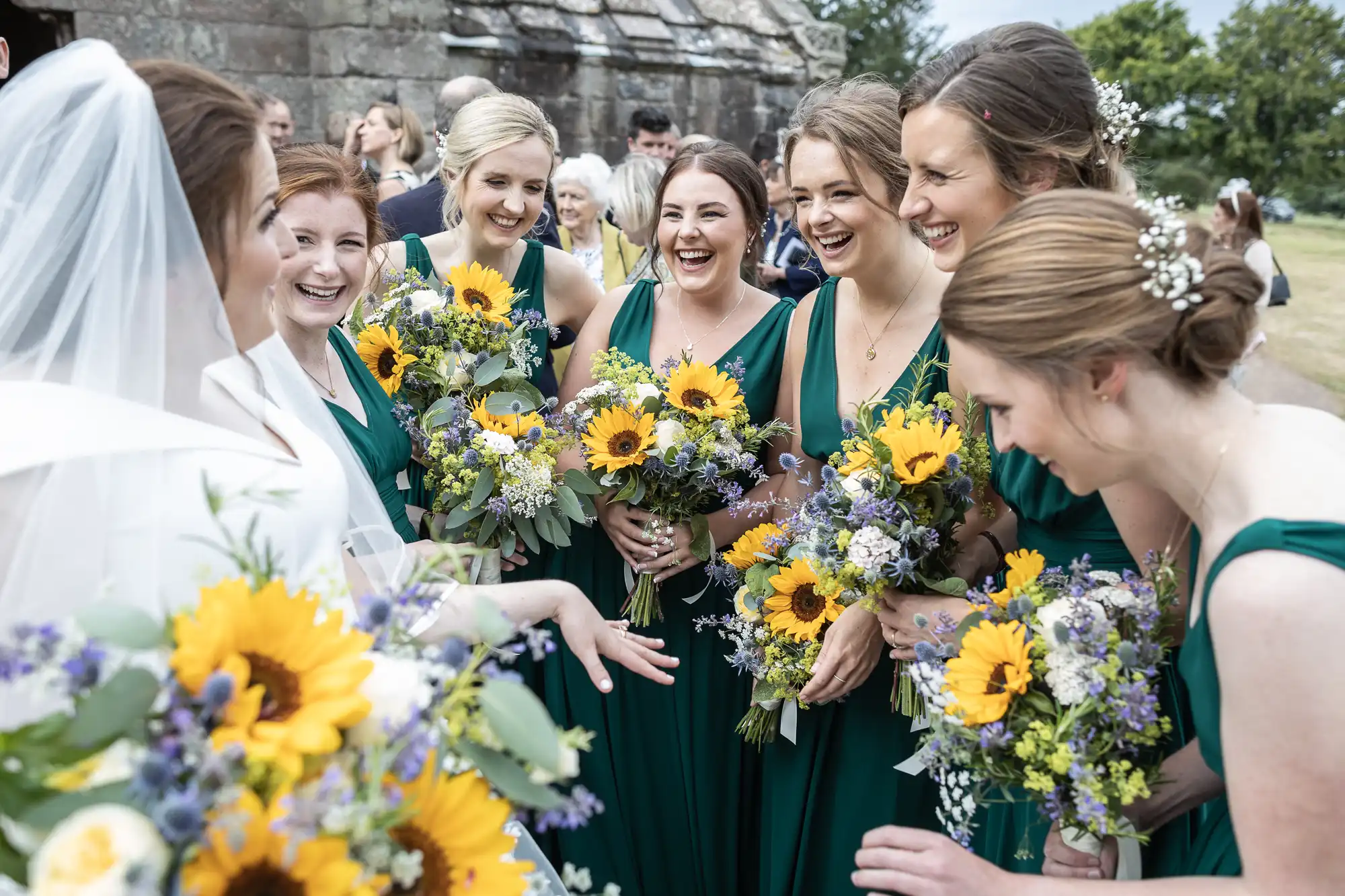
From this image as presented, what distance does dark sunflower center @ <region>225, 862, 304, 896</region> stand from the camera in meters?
1.06

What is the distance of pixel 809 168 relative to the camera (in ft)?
10.6

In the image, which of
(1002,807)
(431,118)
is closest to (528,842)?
(1002,807)

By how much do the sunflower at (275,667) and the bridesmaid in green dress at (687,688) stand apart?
2.22m

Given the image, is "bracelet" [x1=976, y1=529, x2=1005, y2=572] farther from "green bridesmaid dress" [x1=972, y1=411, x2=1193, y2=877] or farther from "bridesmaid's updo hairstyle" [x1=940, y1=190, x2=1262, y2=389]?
"bridesmaid's updo hairstyle" [x1=940, y1=190, x2=1262, y2=389]

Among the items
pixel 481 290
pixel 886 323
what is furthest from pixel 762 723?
pixel 481 290

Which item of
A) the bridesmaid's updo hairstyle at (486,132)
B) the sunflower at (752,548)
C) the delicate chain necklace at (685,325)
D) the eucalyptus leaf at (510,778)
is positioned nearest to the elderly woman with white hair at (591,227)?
the bridesmaid's updo hairstyle at (486,132)

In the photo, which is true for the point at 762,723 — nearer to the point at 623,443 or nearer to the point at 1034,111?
the point at 623,443

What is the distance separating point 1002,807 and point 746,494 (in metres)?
1.33

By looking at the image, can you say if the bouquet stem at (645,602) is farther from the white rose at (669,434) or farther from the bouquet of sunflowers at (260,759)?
the bouquet of sunflowers at (260,759)

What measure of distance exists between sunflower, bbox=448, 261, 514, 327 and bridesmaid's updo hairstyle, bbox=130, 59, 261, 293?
176 centimetres

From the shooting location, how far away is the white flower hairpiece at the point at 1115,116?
2566 mm

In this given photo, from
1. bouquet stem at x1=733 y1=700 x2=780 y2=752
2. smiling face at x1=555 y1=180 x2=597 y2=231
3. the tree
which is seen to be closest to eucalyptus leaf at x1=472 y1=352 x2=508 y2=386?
bouquet stem at x1=733 y1=700 x2=780 y2=752

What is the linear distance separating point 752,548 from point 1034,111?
1.45m

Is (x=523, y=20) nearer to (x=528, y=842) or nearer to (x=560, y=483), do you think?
(x=560, y=483)
